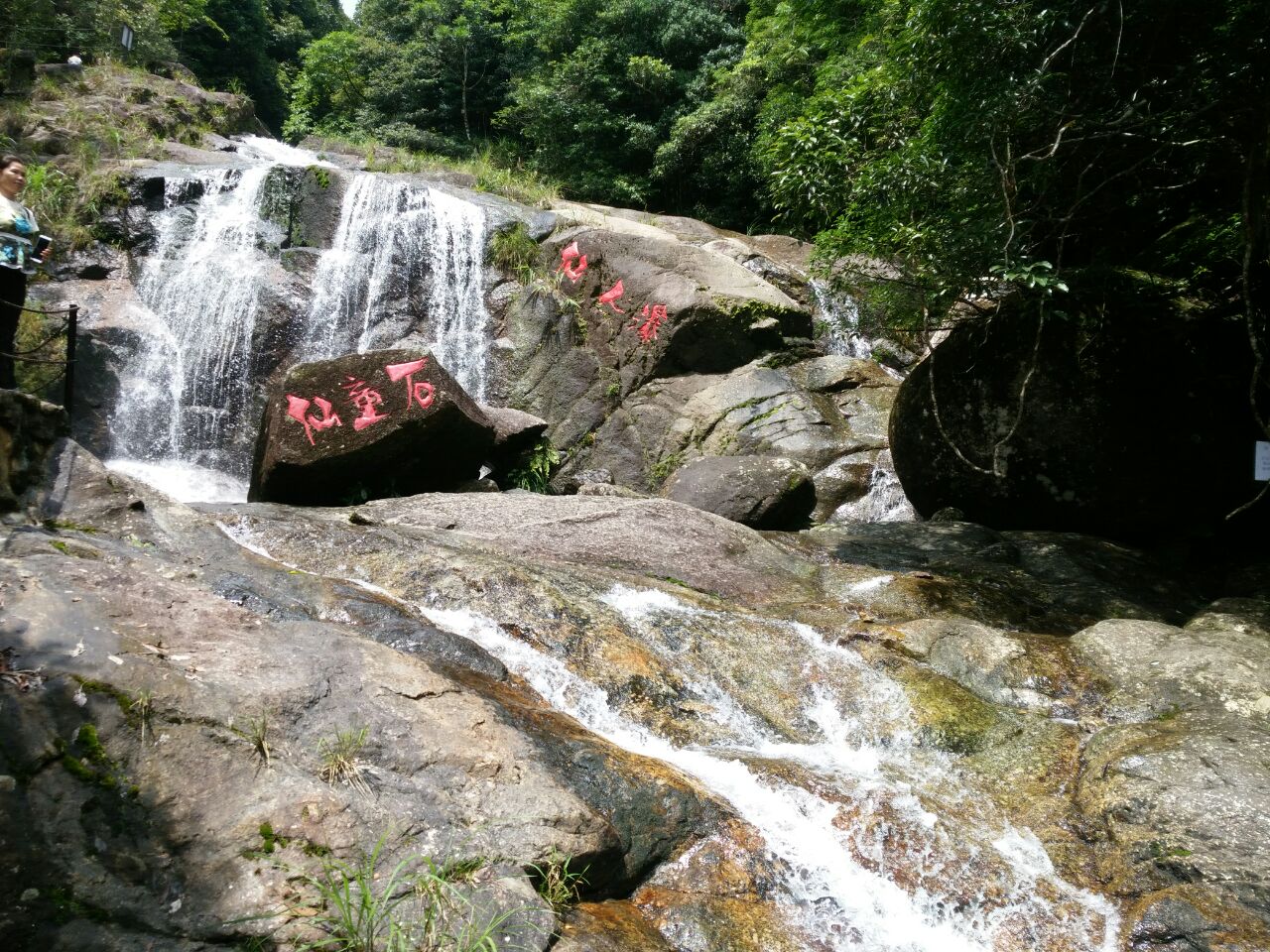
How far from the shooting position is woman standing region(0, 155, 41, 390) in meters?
5.46

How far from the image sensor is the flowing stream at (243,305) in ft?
37.3

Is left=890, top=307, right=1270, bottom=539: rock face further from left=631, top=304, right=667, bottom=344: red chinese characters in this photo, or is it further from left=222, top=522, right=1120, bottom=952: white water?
left=631, top=304, right=667, bottom=344: red chinese characters

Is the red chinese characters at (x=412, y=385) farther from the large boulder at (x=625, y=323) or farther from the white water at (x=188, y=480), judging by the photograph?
the large boulder at (x=625, y=323)

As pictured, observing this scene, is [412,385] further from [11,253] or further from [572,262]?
[572,262]

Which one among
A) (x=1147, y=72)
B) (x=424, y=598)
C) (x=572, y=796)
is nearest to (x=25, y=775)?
(x=572, y=796)

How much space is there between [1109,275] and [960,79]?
Answer: 2298mm

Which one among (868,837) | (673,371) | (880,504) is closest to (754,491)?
(880,504)

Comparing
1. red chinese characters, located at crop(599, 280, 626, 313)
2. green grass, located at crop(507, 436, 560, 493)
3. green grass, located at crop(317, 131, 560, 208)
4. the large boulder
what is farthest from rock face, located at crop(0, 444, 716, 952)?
green grass, located at crop(317, 131, 560, 208)

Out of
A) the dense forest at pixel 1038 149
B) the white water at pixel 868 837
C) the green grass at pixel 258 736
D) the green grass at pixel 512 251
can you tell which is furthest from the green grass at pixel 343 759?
the green grass at pixel 512 251

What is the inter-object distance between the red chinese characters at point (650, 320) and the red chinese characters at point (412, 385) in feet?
16.4

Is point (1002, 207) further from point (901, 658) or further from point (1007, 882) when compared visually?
A: point (1007, 882)

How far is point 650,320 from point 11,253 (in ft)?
28.5

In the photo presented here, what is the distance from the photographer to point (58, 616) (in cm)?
306

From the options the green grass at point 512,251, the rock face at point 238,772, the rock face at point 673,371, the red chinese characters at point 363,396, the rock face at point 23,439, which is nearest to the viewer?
the rock face at point 238,772
